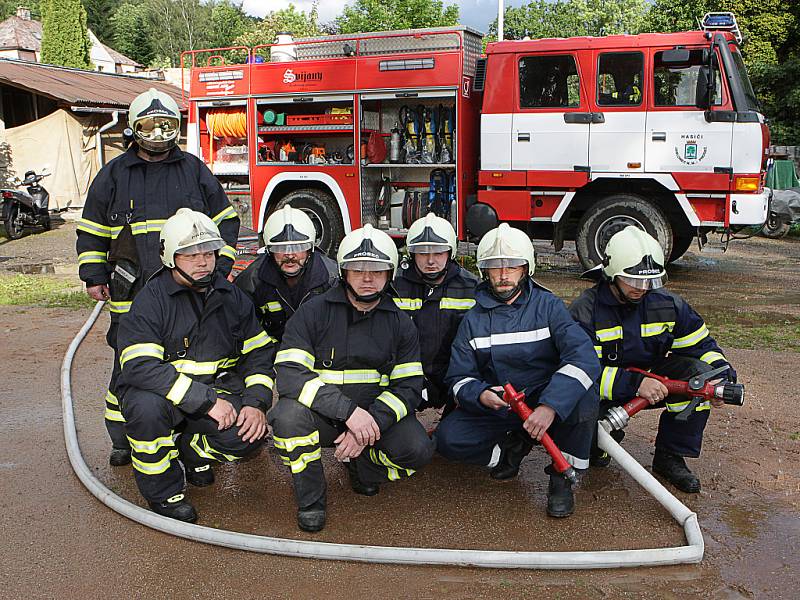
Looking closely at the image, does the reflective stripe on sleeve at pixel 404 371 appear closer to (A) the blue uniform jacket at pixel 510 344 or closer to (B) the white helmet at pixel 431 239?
(A) the blue uniform jacket at pixel 510 344

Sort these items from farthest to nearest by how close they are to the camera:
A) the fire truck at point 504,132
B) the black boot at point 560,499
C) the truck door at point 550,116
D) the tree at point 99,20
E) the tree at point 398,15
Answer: the tree at point 99,20 → the tree at point 398,15 → the truck door at point 550,116 → the fire truck at point 504,132 → the black boot at point 560,499

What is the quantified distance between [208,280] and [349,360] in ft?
2.43

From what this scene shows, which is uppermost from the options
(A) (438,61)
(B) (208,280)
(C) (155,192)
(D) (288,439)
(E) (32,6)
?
(E) (32,6)

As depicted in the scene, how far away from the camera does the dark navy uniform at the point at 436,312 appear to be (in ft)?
13.3

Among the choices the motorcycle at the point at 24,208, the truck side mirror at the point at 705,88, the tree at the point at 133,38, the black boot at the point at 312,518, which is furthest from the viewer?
the tree at the point at 133,38

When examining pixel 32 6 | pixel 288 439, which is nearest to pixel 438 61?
pixel 288 439

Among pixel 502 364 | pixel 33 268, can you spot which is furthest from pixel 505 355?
pixel 33 268

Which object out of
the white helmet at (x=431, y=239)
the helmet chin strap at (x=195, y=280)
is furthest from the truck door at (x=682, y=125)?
the helmet chin strap at (x=195, y=280)

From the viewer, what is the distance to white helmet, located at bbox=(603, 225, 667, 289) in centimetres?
355

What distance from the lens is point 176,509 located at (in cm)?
333

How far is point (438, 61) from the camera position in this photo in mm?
9039

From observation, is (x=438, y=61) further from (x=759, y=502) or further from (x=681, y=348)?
(x=759, y=502)

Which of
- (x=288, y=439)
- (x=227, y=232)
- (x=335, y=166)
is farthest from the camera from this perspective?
(x=335, y=166)

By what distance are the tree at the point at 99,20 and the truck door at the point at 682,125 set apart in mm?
60065
